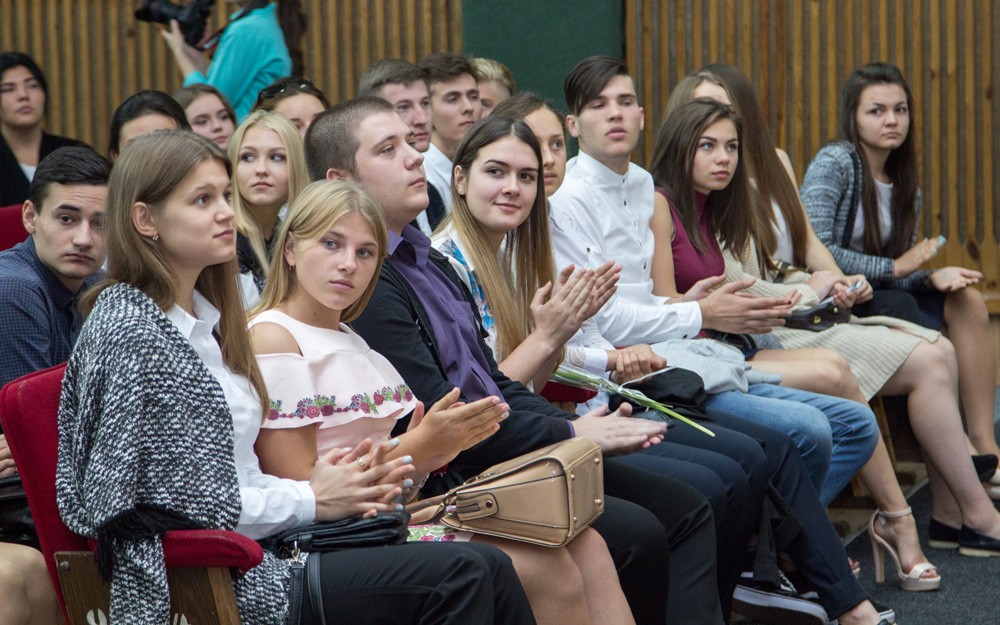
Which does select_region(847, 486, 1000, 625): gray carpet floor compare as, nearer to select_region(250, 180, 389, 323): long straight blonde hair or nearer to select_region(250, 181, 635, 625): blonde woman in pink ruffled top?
select_region(250, 181, 635, 625): blonde woman in pink ruffled top

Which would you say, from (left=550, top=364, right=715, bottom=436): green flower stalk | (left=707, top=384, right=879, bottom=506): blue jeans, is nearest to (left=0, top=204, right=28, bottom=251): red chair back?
(left=550, top=364, right=715, bottom=436): green flower stalk

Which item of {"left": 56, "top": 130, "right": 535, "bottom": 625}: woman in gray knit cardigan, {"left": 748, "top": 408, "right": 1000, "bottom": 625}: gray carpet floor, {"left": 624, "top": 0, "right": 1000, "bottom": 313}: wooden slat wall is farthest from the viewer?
{"left": 624, "top": 0, "right": 1000, "bottom": 313}: wooden slat wall

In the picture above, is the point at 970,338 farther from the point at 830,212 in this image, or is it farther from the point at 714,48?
the point at 714,48

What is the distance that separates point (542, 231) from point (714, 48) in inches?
117

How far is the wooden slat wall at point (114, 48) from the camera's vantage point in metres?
5.84

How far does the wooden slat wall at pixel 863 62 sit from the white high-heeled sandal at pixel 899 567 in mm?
2375

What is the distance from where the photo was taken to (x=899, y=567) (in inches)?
132

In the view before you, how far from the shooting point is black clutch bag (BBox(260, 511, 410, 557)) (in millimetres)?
1928

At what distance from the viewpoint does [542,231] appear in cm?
297

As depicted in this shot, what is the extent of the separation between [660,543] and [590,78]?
1.67 metres

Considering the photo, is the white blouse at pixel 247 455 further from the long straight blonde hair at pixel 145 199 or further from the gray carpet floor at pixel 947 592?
the gray carpet floor at pixel 947 592

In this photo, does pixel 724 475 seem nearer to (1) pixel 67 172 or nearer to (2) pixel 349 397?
(2) pixel 349 397

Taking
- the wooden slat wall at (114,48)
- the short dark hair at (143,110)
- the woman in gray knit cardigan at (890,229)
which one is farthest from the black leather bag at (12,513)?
the wooden slat wall at (114,48)

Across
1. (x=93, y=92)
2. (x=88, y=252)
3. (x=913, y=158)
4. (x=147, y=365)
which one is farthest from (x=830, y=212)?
(x=93, y=92)
